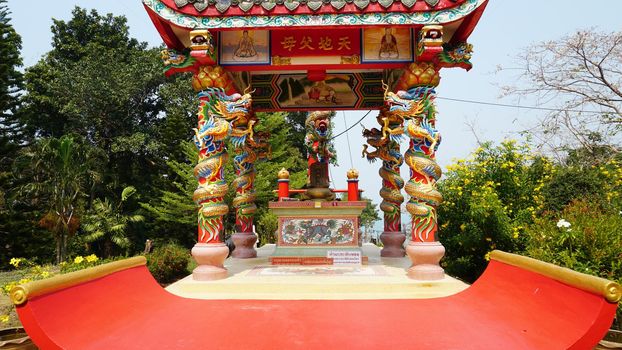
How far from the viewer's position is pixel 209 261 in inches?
235

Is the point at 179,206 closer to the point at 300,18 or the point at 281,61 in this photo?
the point at 281,61

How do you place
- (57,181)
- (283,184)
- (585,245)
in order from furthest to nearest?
(57,181)
(283,184)
(585,245)

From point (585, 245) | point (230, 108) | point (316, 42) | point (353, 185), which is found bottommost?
point (585, 245)

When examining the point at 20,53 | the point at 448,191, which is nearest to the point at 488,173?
the point at 448,191

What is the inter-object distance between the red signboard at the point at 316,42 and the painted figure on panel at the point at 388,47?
0.35m

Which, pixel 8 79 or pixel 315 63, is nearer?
pixel 315 63

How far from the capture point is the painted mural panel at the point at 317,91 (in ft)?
28.7

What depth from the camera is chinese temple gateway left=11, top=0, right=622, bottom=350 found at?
354 cm

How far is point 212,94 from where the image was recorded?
6.28 metres

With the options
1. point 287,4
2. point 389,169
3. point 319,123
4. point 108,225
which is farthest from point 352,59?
point 108,225

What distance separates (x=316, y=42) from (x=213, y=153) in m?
2.33

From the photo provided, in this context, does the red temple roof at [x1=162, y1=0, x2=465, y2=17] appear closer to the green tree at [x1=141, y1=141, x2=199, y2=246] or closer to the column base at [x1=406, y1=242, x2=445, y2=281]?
the column base at [x1=406, y1=242, x2=445, y2=281]

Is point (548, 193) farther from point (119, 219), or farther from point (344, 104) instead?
point (119, 219)

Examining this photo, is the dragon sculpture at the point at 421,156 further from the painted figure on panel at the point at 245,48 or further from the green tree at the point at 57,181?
the green tree at the point at 57,181
